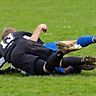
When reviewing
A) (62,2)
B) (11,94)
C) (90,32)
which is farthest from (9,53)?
(62,2)

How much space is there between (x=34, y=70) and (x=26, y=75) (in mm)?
285

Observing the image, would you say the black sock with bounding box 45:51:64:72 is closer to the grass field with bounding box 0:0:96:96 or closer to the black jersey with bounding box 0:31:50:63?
the grass field with bounding box 0:0:96:96

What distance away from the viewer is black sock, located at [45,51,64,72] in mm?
9291

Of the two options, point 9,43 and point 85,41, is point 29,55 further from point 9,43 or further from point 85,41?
point 85,41

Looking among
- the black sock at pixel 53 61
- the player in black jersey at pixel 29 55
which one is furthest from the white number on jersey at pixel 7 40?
the black sock at pixel 53 61

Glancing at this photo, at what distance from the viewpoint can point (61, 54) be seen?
925 centimetres

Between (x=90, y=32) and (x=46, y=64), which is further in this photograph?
(x=90, y=32)

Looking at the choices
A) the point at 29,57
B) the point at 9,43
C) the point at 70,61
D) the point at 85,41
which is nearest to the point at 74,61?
the point at 70,61

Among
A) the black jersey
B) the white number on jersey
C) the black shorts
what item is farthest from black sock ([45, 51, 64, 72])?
the white number on jersey

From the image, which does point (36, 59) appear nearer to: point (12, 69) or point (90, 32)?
point (12, 69)

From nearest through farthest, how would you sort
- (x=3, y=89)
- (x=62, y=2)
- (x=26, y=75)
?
(x=3, y=89) → (x=26, y=75) → (x=62, y=2)

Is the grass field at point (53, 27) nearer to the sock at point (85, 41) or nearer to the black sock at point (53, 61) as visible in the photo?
the black sock at point (53, 61)

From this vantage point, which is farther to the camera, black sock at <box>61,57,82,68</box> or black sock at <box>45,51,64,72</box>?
black sock at <box>61,57,82,68</box>

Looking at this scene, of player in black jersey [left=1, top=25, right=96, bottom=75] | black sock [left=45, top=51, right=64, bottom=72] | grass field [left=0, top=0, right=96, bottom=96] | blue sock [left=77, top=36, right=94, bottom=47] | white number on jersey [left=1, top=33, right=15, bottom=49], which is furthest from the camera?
white number on jersey [left=1, top=33, right=15, bottom=49]
